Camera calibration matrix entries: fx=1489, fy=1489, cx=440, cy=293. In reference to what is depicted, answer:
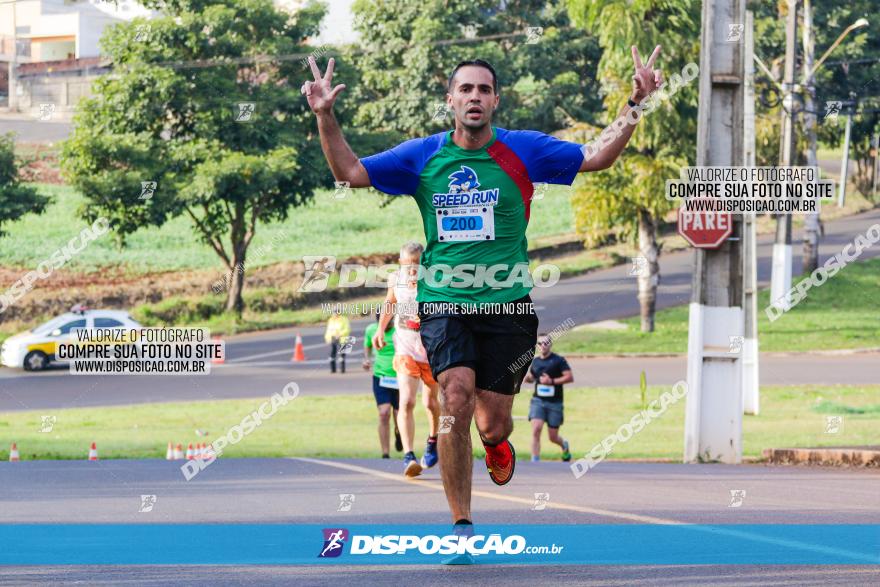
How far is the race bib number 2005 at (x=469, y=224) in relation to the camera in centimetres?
696

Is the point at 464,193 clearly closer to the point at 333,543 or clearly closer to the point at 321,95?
the point at 321,95

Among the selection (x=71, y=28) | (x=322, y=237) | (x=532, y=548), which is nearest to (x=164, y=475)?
(x=532, y=548)

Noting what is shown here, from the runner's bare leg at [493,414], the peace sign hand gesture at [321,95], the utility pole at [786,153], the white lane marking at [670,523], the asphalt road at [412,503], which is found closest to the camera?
the asphalt road at [412,503]

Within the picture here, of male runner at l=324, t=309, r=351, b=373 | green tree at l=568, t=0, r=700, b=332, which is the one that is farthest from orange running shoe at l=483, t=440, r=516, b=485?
green tree at l=568, t=0, r=700, b=332

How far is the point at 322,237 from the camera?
179ft

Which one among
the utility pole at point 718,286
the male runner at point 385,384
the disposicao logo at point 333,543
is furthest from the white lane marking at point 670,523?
the utility pole at point 718,286

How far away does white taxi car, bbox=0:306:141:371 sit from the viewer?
36062 mm

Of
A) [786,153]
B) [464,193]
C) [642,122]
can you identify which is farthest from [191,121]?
[464,193]

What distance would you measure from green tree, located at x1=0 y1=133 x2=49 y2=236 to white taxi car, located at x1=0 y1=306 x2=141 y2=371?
492 centimetres

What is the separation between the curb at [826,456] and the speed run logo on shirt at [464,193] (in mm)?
8957

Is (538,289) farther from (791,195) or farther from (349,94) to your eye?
(791,195)

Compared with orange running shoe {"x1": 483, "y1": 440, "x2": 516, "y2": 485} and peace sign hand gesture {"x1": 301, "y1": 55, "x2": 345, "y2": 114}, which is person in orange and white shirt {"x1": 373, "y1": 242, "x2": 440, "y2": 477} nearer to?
orange running shoe {"x1": 483, "y1": 440, "x2": 516, "y2": 485}

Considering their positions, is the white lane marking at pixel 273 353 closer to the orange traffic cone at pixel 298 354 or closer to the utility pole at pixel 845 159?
the orange traffic cone at pixel 298 354

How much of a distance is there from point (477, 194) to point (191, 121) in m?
35.2
